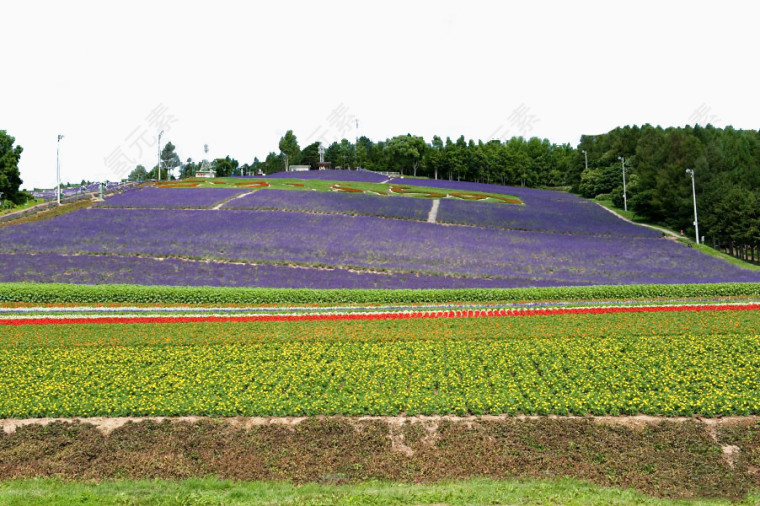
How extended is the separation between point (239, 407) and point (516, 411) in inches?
311

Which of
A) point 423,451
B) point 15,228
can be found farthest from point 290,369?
point 15,228

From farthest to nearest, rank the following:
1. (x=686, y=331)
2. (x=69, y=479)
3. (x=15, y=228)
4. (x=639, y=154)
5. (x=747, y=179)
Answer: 1. (x=639, y=154)
2. (x=747, y=179)
3. (x=15, y=228)
4. (x=686, y=331)
5. (x=69, y=479)

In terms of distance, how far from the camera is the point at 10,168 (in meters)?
73.9

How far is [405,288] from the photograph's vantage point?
35.5 m

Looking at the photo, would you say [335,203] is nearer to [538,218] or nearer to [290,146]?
[538,218]

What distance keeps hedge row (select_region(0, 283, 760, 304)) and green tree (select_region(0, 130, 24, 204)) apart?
51002mm

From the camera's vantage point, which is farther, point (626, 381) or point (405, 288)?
point (405, 288)

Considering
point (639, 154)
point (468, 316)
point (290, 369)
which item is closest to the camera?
point (290, 369)

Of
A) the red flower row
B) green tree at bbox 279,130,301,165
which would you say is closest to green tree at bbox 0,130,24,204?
the red flower row

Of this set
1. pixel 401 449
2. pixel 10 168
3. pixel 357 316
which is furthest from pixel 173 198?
pixel 401 449

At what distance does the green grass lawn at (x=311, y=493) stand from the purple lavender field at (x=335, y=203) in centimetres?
4833

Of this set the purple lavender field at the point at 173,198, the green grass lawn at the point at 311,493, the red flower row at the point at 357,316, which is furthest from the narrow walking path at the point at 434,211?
the green grass lawn at the point at 311,493

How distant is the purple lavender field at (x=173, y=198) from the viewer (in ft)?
201

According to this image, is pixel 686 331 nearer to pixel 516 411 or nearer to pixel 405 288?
pixel 516 411
